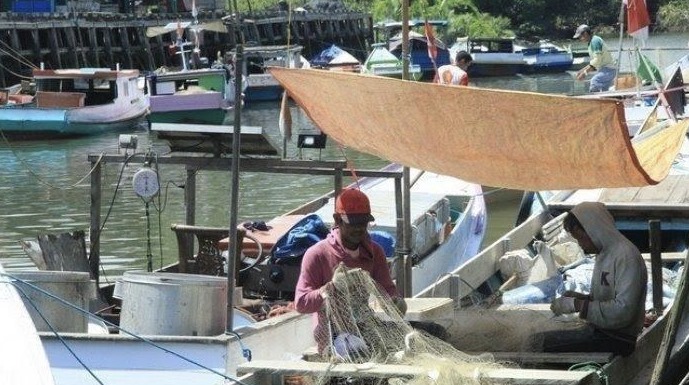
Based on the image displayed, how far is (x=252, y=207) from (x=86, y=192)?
3678mm

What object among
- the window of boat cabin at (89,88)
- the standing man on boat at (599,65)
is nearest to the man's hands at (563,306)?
the standing man on boat at (599,65)

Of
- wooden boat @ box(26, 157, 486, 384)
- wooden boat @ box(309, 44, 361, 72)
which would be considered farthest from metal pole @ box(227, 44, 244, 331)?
wooden boat @ box(309, 44, 361, 72)

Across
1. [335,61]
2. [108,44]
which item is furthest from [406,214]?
[108,44]

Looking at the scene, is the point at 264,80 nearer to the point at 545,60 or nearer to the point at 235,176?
the point at 545,60

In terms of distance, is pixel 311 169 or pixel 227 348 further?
pixel 311 169

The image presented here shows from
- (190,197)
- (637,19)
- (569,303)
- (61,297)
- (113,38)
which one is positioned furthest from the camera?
(113,38)

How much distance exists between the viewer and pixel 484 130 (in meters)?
7.90

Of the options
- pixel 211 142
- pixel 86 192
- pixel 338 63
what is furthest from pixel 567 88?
pixel 211 142

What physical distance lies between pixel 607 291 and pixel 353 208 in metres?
1.86

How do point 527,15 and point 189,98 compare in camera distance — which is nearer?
point 189,98

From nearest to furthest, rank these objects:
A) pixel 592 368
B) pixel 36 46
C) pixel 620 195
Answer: pixel 592 368, pixel 620 195, pixel 36 46

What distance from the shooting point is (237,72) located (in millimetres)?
7906

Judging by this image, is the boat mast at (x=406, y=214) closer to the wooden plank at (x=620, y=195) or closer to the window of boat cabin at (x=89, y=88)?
the wooden plank at (x=620, y=195)

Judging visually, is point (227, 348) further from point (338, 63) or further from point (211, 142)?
point (338, 63)
